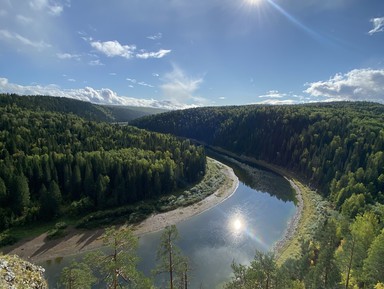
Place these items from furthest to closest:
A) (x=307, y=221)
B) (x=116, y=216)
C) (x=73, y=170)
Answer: (x=73, y=170) < (x=307, y=221) < (x=116, y=216)

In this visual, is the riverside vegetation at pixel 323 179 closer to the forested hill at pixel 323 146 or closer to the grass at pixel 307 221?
the forested hill at pixel 323 146

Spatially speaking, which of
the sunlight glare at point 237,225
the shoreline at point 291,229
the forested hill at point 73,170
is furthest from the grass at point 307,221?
the forested hill at point 73,170

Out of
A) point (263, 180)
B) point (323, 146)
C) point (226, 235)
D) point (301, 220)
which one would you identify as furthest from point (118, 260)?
point (323, 146)

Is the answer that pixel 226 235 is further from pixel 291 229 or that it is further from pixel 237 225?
pixel 291 229

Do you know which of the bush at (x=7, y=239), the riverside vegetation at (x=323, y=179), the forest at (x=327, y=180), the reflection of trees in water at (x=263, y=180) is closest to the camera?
the forest at (x=327, y=180)

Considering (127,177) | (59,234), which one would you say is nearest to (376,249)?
(59,234)

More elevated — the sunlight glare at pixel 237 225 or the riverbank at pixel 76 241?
the riverbank at pixel 76 241

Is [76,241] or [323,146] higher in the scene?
[323,146]

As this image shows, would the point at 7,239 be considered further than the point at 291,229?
No
